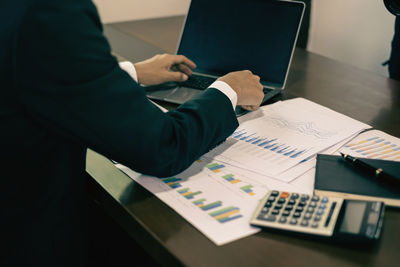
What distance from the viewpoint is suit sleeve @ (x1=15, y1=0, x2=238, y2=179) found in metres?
0.67

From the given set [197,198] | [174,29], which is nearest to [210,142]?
[197,198]

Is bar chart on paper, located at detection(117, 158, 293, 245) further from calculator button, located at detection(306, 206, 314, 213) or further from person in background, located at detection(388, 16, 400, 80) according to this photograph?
person in background, located at detection(388, 16, 400, 80)

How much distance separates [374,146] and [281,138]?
7.7 inches

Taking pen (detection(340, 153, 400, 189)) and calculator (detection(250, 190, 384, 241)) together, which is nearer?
calculator (detection(250, 190, 384, 241))

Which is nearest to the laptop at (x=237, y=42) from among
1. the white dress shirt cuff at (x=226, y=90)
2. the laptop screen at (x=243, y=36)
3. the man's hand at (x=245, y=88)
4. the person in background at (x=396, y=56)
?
the laptop screen at (x=243, y=36)

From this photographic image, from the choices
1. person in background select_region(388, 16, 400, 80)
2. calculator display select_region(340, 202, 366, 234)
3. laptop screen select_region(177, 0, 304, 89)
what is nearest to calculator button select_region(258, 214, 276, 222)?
calculator display select_region(340, 202, 366, 234)

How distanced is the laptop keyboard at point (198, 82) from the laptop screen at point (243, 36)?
0.21ft

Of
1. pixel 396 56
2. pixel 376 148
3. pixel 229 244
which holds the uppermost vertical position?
pixel 396 56

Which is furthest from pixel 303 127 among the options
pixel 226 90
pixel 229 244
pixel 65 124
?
pixel 65 124

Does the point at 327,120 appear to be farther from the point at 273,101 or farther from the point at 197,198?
the point at 197,198

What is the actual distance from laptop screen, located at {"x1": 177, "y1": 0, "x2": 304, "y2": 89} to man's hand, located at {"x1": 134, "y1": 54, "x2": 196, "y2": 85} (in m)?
0.09

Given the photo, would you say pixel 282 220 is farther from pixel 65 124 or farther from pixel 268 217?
pixel 65 124

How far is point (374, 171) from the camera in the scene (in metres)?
0.81

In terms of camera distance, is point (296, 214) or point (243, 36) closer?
point (296, 214)
